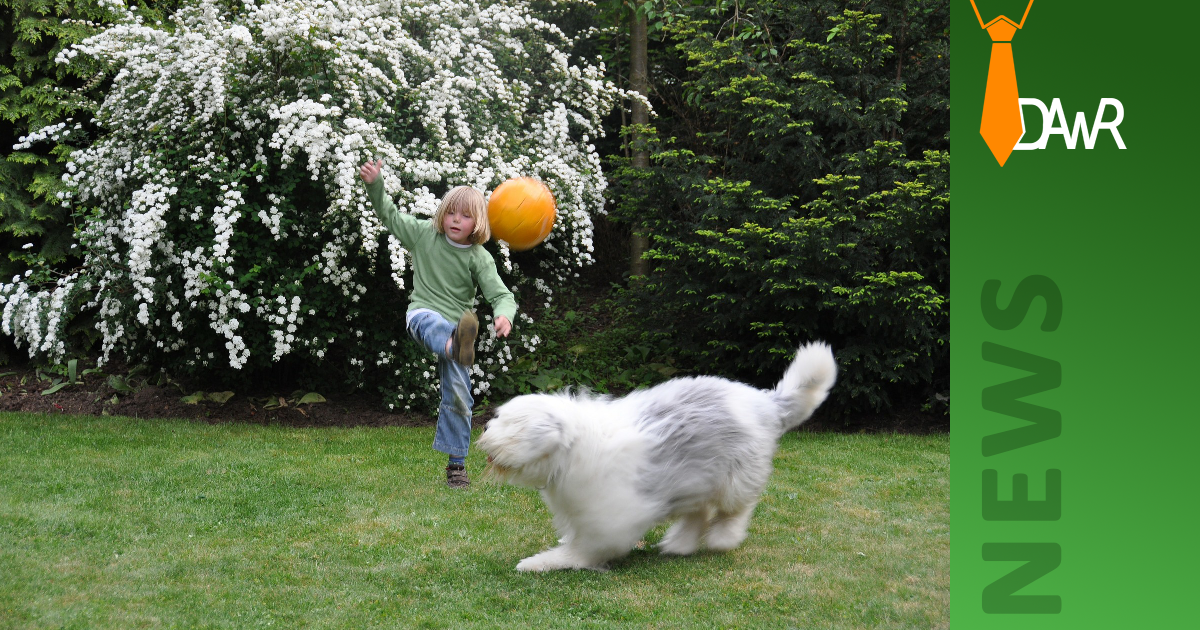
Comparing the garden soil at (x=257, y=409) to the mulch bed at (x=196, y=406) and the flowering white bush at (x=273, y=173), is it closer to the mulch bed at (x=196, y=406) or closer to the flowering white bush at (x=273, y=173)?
the mulch bed at (x=196, y=406)

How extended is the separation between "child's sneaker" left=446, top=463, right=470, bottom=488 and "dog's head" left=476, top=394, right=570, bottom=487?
1559 mm

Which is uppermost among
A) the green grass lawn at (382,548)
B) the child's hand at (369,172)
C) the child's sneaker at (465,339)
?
the child's hand at (369,172)

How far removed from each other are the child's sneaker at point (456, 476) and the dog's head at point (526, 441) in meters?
1.56

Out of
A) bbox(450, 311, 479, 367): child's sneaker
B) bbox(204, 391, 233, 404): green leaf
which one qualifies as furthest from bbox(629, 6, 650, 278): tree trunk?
bbox(450, 311, 479, 367): child's sneaker

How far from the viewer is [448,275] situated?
5.19 metres

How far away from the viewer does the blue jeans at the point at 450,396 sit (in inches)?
201

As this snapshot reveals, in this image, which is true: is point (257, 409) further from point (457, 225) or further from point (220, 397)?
point (457, 225)

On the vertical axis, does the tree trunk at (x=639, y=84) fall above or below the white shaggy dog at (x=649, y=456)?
above

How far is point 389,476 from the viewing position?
566 centimetres

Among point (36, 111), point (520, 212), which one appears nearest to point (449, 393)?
point (520, 212)

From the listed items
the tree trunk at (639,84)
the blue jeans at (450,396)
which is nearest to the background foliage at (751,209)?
the tree trunk at (639,84)

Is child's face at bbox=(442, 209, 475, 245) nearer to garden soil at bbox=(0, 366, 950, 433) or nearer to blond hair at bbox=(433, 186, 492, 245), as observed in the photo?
blond hair at bbox=(433, 186, 492, 245)

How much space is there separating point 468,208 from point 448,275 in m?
0.38

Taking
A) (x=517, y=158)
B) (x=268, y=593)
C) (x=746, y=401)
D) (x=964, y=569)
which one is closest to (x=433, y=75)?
(x=517, y=158)
